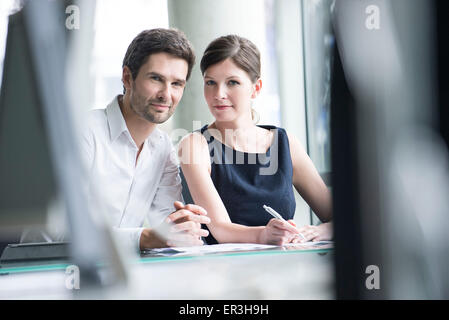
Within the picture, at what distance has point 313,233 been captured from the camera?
2.60 ft

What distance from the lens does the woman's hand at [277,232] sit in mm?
782

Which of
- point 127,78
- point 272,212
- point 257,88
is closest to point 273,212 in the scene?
point 272,212

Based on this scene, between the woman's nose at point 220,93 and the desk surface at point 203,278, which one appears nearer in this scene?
the desk surface at point 203,278

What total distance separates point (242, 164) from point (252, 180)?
0.11 feet

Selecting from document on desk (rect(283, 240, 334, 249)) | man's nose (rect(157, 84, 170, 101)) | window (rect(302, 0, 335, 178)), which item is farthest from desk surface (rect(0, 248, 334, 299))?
man's nose (rect(157, 84, 170, 101))

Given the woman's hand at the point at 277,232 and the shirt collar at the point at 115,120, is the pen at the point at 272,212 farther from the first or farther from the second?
the shirt collar at the point at 115,120

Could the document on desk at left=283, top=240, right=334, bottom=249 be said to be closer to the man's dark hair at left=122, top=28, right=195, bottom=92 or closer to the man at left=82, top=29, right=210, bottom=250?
the man at left=82, top=29, right=210, bottom=250

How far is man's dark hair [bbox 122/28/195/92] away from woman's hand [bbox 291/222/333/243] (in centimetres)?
32

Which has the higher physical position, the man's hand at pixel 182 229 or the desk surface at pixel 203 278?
the man's hand at pixel 182 229

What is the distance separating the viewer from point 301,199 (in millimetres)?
821

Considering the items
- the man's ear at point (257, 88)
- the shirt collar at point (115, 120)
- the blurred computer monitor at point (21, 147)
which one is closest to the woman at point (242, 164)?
the man's ear at point (257, 88)

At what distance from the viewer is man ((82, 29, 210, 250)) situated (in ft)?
2.58

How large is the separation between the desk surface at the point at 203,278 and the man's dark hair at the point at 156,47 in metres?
0.31

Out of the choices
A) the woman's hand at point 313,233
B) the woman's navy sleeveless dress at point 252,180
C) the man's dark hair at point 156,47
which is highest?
the man's dark hair at point 156,47
